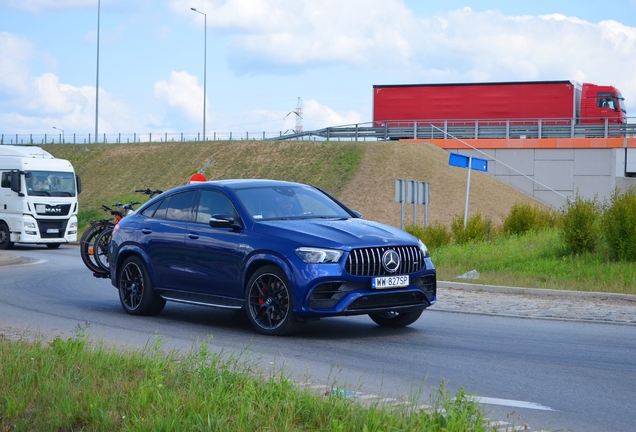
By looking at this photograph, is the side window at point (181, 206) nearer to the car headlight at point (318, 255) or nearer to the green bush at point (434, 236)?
the car headlight at point (318, 255)

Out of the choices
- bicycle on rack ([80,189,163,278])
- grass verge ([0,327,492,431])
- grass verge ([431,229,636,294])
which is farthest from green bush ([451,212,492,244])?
grass verge ([0,327,492,431])

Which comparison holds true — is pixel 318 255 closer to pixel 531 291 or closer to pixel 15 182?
pixel 531 291

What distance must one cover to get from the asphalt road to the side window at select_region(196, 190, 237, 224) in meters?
1.31

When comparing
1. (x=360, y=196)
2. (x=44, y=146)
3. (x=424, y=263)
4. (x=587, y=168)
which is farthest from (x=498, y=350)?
(x=44, y=146)

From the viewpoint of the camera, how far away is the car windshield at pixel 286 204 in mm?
10086

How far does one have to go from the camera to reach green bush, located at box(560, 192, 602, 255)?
17.2 metres

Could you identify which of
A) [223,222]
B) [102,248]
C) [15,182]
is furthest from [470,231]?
[223,222]

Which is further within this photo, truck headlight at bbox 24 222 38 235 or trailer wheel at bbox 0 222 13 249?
trailer wheel at bbox 0 222 13 249

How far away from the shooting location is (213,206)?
1046 cm

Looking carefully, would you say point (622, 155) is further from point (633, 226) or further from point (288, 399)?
point (288, 399)

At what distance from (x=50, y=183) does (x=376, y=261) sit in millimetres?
20218

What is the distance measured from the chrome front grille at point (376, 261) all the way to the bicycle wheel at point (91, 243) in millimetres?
6197

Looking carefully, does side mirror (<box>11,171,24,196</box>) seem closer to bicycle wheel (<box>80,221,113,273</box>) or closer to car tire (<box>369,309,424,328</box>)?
bicycle wheel (<box>80,221,113,273</box>)

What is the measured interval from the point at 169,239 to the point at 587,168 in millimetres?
40691
